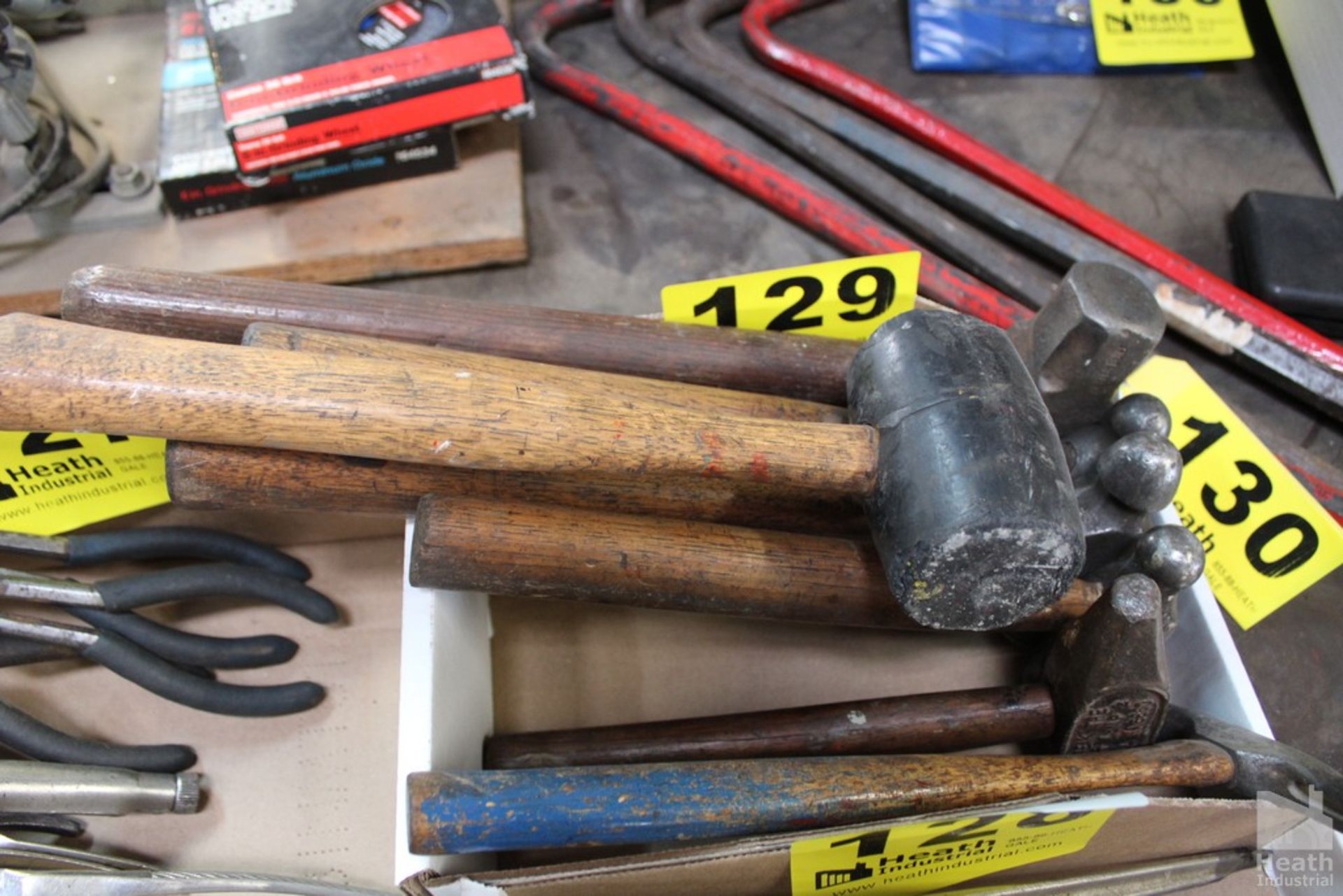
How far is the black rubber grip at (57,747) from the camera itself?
81 cm

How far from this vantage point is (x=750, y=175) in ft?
4.54

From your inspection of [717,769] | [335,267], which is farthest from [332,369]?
[335,267]

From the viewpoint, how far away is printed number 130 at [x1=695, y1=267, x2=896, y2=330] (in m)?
0.88

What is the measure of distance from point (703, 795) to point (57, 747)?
0.52m

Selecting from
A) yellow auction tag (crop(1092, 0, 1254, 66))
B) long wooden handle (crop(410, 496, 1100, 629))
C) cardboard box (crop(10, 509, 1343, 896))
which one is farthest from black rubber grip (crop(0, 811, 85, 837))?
yellow auction tag (crop(1092, 0, 1254, 66))

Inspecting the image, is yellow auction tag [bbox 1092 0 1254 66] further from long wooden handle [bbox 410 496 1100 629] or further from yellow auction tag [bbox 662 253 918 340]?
long wooden handle [bbox 410 496 1100 629]

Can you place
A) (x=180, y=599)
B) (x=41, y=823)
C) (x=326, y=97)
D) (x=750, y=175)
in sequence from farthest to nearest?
(x=750, y=175) < (x=326, y=97) < (x=180, y=599) < (x=41, y=823)

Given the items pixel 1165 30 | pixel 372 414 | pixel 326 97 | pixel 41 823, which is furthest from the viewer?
pixel 1165 30

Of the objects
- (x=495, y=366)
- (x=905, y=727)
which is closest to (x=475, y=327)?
(x=495, y=366)

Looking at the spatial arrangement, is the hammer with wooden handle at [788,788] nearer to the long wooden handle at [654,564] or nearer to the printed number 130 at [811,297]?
the long wooden handle at [654,564]

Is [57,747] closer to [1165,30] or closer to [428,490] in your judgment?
[428,490]

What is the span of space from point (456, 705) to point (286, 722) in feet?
0.79

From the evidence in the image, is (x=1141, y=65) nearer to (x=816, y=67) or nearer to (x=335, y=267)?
(x=816, y=67)

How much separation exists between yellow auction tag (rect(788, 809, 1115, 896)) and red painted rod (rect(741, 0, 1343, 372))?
777mm
